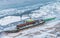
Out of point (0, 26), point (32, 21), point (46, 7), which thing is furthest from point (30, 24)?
point (46, 7)

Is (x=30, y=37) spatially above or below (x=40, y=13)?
below

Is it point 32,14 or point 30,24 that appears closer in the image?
point 30,24

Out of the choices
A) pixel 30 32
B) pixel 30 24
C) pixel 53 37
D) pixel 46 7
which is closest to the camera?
pixel 53 37

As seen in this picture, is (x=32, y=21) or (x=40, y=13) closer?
(x=32, y=21)

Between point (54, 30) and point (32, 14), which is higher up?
point (32, 14)

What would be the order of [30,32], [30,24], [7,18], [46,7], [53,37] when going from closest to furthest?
[53,37], [30,32], [30,24], [7,18], [46,7]

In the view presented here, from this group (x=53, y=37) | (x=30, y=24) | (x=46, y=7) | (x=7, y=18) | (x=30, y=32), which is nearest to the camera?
(x=53, y=37)

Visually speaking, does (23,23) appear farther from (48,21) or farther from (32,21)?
(48,21)

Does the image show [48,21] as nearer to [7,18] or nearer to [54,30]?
[54,30]

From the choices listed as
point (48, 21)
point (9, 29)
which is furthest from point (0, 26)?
point (48, 21)
